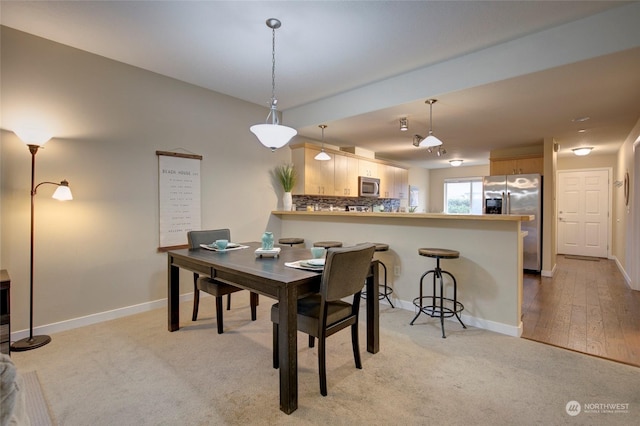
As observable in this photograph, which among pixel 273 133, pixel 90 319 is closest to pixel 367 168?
pixel 273 133

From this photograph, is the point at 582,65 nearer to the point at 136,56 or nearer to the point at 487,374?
the point at 487,374

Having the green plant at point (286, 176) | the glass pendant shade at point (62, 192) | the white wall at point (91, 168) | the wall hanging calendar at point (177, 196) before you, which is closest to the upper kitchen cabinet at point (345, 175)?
the green plant at point (286, 176)

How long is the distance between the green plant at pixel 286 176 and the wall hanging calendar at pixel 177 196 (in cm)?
134

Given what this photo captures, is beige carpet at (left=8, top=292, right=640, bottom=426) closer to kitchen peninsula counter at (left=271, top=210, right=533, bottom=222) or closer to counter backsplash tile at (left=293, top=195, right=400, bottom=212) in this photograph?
kitchen peninsula counter at (left=271, top=210, right=533, bottom=222)

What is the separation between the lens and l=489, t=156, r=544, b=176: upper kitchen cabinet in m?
5.87

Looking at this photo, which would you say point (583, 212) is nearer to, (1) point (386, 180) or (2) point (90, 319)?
(1) point (386, 180)

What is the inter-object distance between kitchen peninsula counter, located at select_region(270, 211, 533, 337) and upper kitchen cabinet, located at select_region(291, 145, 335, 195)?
119cm

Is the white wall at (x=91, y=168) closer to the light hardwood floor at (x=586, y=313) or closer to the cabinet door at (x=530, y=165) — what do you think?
the light hardwood floor at (x=586, y=313)

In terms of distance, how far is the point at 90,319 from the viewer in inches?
123

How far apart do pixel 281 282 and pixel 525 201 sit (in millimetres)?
5501

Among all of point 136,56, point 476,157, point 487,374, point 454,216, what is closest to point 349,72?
point 454,216

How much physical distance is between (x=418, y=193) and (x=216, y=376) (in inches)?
320

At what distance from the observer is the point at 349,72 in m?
3.53

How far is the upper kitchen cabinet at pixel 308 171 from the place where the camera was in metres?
5.03
